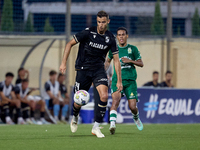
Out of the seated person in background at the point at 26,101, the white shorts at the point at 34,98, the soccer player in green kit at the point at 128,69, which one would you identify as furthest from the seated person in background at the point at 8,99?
the soccer player in green kit at the point at 128,69

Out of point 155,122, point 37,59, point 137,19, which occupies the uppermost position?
point 137,19

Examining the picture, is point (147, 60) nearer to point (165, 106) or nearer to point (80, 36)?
point (165, 106)

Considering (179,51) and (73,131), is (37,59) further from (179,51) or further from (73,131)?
(73,131)

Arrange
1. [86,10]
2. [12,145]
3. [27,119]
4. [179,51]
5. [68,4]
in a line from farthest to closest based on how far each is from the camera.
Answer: [86,10] → [179,51] → [68,4] → [27,119] → [12,145]

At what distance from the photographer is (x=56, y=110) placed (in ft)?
46.1

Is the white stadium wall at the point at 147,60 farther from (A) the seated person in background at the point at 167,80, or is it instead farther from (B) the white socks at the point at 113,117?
(B) the white socks at the point at 113,117

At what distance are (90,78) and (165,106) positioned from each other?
6935 mm

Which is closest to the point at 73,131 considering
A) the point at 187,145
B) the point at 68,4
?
the point at 187,145

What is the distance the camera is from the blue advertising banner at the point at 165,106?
549 inches

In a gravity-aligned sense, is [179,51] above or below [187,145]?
above

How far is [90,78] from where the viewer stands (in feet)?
25.2

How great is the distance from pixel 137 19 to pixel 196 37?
230 centimetres

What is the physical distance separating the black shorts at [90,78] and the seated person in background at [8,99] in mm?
5933

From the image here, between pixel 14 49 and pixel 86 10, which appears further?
pixel 86 10
